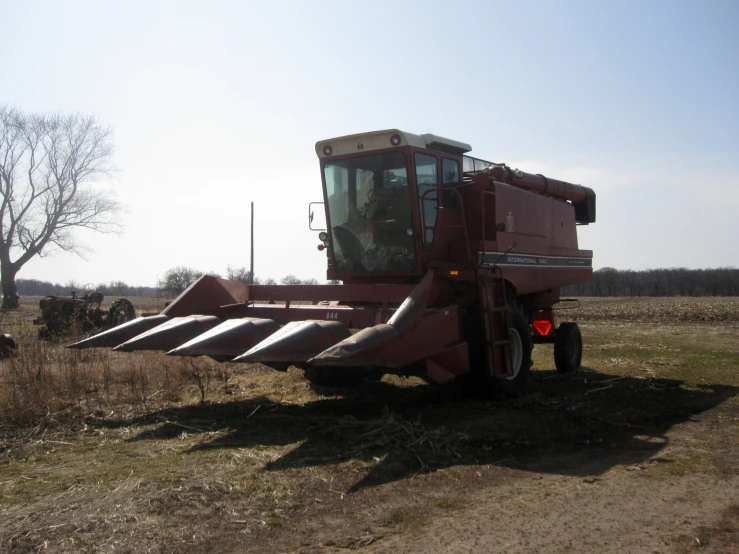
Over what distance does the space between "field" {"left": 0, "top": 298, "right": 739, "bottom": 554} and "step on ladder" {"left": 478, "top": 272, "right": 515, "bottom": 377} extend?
453 millimetres

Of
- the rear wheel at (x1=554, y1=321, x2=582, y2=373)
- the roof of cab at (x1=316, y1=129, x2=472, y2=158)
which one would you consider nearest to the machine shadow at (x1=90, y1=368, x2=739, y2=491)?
the rear wheel at (x1=554, y1=321, x2=582, y2=373)

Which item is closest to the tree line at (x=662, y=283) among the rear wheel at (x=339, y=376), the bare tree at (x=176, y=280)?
the bare tree at (x=176, y=280)

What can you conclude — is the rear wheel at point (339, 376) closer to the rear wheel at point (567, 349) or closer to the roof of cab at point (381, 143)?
the roof of cab at point (381, 143)

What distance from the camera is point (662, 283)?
65750 mm

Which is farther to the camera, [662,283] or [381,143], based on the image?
[662,283]

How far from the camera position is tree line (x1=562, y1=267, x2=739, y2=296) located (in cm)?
6238

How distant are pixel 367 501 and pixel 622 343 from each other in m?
12.4

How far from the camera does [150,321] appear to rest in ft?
27.3

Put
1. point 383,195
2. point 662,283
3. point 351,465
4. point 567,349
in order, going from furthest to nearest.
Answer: point 662,283 → point 567,349 → point 383,195 → point 351,465

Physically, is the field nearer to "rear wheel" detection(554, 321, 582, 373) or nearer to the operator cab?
"rear wheel" detection(554, 321, 582, 373)

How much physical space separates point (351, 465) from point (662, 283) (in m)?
66.4

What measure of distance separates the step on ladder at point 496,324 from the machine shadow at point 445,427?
45 centimetres

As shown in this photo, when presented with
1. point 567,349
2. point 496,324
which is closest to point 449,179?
point 496,324

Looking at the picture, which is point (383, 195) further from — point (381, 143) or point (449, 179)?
point (449, 179)
